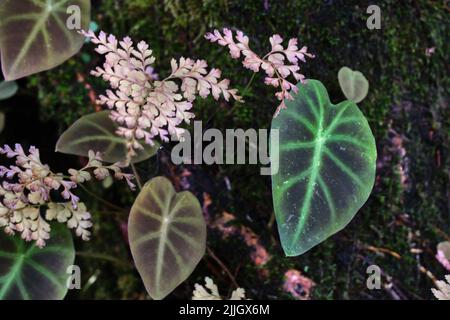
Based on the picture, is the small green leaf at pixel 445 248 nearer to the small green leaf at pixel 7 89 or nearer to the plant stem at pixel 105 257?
the plant stem at pixel 105 257

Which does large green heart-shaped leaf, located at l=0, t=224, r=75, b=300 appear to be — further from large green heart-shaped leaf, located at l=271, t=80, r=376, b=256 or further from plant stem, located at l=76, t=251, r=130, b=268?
large green heart-shaped leaf, located at l=271, t=80, r=376, b=256

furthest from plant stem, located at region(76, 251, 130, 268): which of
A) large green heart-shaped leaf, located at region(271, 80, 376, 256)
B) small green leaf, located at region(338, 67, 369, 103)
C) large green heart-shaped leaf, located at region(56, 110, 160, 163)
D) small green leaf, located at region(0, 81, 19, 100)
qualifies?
small green leaf, located at region(338, 67, 369, 103)

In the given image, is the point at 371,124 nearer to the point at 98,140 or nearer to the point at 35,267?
the point at 98,140

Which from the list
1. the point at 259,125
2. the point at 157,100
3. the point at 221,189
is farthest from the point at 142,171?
the point at 157,100

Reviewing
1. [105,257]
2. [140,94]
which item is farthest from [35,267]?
[140,94]

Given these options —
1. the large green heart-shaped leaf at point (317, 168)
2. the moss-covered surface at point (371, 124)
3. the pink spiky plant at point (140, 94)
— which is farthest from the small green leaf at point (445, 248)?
the pink spiky plant at point (140, 94)

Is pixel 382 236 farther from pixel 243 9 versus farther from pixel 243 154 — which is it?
pixel 243 9
